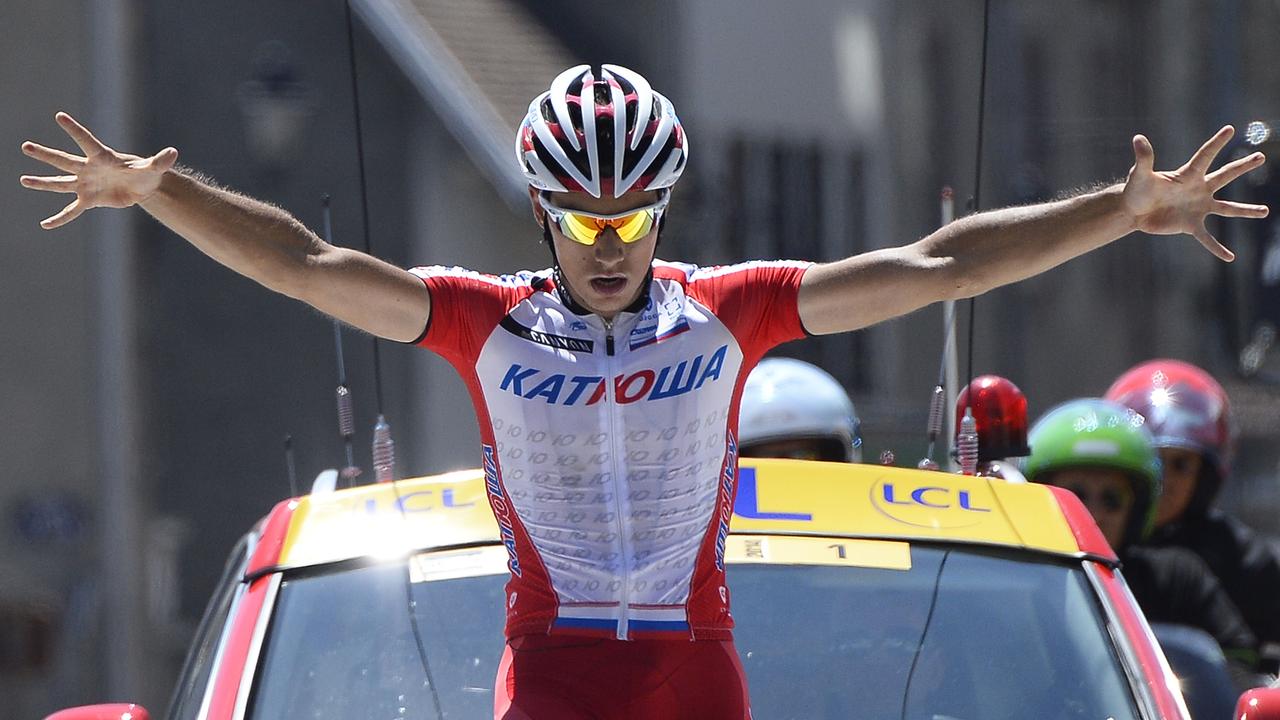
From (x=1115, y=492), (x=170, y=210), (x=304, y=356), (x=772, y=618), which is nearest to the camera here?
(x=170, y=210)

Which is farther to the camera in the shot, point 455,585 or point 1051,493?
point 1051,493

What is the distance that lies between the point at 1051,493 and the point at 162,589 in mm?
13319

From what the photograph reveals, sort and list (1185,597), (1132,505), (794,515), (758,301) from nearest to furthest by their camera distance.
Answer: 1. (758,301)
2. (794,515)
3. (1185,597)
4. (1132,505)

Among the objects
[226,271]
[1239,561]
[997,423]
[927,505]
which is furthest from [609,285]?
[226,271]

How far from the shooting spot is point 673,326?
3.65 m

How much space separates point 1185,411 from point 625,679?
4405 millimetres

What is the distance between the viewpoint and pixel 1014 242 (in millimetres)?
3547

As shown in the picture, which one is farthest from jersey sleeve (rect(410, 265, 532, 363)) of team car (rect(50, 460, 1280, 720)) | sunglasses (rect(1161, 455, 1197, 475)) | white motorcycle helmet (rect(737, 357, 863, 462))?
sunglasses (rect(1161, 455, 1197, 475))

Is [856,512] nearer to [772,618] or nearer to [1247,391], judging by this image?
[772,618]

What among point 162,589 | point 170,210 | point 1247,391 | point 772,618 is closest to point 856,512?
point 772,618

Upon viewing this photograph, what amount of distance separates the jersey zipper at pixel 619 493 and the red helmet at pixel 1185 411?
4.17 m

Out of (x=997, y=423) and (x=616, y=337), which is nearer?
(x=616, y=337)

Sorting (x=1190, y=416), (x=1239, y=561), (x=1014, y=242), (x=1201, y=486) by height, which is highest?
(x=1014, y=242)

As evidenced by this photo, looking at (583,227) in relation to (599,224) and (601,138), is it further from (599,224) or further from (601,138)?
(601,138)
